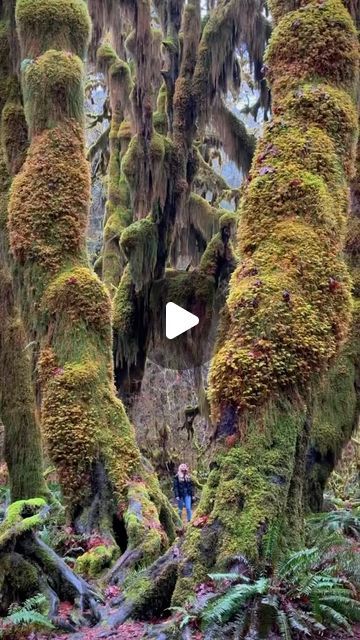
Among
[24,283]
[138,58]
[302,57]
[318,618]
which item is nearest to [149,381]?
[138,58]

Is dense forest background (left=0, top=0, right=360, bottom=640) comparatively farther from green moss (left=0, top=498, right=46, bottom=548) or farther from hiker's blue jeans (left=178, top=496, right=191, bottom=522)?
hiker's blue jeans (left=178, top=496, right=191, bottom=522)

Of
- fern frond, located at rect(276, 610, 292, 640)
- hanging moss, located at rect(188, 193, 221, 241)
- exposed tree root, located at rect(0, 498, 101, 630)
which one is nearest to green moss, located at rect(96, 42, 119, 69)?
hanging moss, located at rect(188, 193, 221, 241)

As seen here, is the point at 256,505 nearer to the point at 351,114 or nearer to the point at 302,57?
the point at 351,114

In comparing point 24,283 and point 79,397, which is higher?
point 24,283

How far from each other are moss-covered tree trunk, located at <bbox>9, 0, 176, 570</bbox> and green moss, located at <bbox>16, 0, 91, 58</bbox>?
0.01 meters

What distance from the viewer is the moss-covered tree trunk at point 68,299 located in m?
8.54

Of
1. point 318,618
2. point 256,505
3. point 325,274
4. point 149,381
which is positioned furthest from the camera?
point 149,381

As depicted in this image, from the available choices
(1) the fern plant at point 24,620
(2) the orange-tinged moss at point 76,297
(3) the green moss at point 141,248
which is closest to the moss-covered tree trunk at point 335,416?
(2) the orange-tinged moss at point 76,297

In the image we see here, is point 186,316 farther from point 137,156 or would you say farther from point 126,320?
point 137,156

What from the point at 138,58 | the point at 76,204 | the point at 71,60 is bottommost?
the point at 76,204

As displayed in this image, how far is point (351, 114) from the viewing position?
6.70m

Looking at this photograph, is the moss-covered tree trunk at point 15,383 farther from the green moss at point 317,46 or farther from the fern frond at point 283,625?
the fern frond at point 283,625

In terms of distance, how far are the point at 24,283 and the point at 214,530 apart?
5242 mm

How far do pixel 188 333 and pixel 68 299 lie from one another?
19.4ft
